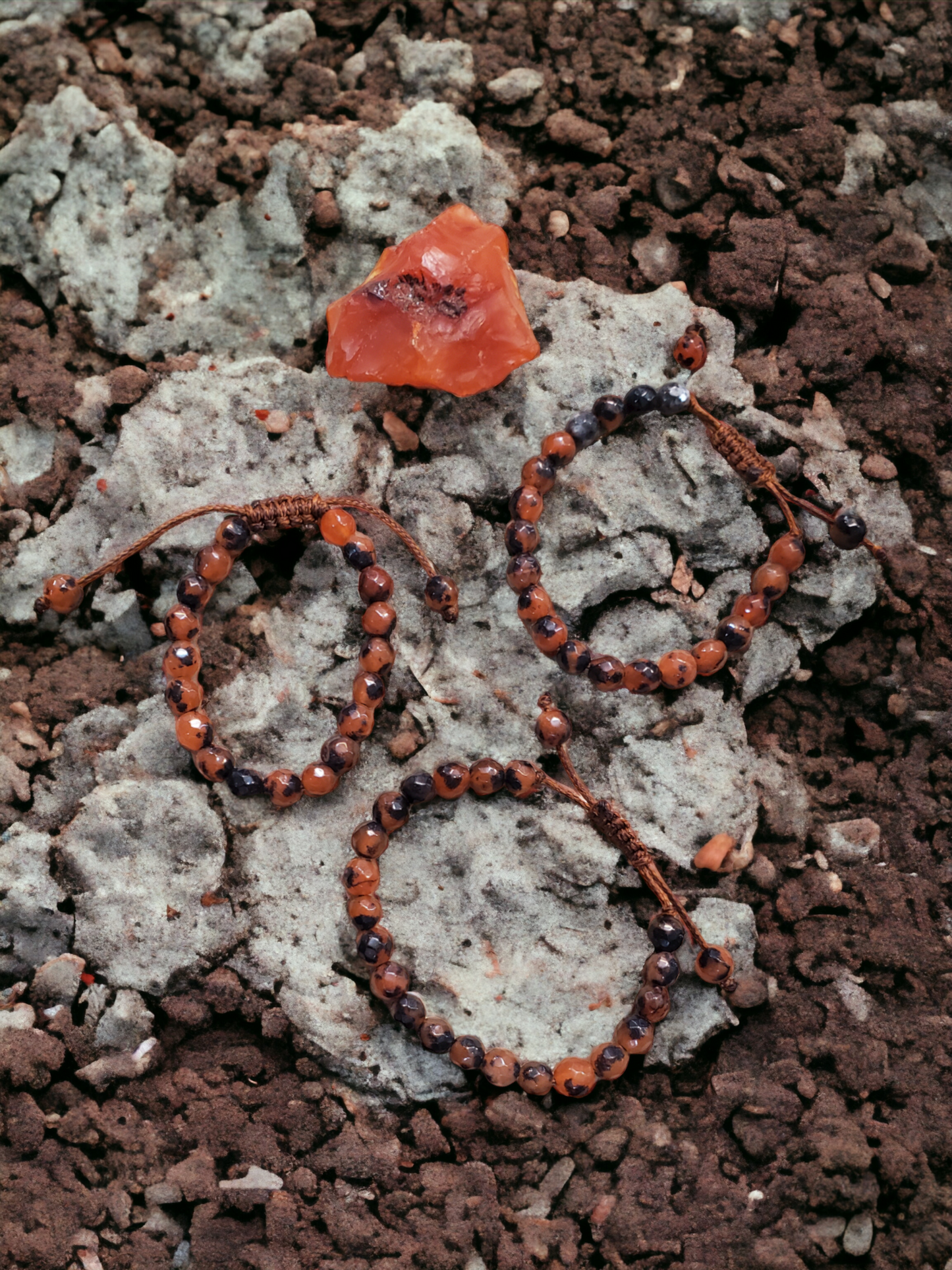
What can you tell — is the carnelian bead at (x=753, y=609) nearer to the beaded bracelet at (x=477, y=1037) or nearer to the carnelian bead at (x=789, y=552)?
the carnelian bead at (x=789, y=552)

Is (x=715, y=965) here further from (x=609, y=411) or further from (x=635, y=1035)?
(x=609, y=411)

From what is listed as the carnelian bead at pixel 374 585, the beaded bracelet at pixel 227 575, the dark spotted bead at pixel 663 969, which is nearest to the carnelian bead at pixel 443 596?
the beaded bracelet at pixel 227 575

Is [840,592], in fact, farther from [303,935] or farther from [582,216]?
[303,935]

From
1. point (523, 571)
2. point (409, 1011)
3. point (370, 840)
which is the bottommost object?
point (409, 1011)

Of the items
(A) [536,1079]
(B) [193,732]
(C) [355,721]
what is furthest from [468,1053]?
(B) [193,732]

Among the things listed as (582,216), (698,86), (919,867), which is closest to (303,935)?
(919,867)

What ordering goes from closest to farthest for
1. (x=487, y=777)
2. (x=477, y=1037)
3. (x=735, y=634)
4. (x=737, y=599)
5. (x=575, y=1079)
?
(x=575, y=1079), (x=477, y=1037), (x=487, y=777), (x=735, y=634), (x=737, y=599)
